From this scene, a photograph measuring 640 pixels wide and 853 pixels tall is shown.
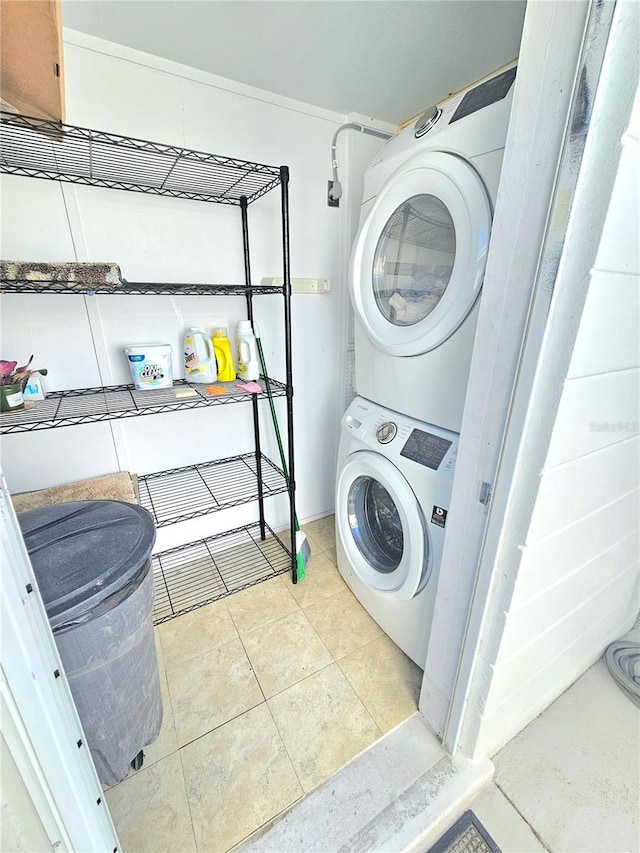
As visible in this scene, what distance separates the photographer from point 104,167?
1158 mm

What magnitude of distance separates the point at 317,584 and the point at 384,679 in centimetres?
51

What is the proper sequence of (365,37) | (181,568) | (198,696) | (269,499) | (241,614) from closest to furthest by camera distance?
1. (365,37)
2. (198,696)
3. (241,614)
4. (181,568)
5. (269,499)

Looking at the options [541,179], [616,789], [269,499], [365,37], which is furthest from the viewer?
[269,499]

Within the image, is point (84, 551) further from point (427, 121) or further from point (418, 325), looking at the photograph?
point (427, 121)

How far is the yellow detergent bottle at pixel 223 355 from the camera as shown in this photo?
1463mm

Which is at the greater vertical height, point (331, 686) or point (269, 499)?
point (269, 499)

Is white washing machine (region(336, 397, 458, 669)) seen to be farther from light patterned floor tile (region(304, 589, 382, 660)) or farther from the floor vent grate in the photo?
the floor vent grate

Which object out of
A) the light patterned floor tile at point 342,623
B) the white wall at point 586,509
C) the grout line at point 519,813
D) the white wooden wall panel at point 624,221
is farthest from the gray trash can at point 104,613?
the white wooden wall panel at point 624,221

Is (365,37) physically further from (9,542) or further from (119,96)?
(9,542)

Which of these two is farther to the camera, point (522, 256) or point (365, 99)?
point (365, 99)

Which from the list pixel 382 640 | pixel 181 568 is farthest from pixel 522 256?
pixel 181 568

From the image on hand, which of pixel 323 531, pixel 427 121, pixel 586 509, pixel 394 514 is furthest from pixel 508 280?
pixel 323 531

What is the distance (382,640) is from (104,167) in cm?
198

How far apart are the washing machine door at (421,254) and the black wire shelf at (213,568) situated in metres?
1.18
